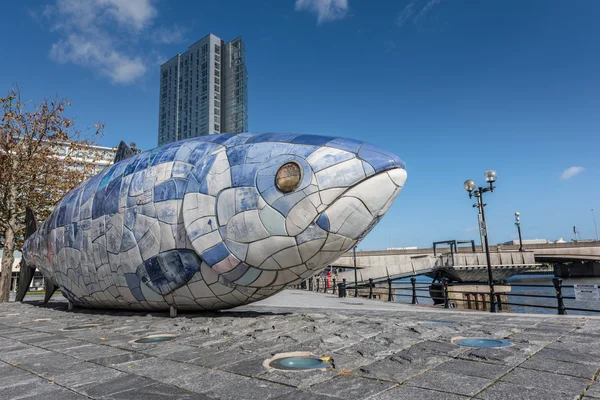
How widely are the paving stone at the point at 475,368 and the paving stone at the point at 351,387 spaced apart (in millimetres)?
735

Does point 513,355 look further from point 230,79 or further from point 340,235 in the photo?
point 230,79

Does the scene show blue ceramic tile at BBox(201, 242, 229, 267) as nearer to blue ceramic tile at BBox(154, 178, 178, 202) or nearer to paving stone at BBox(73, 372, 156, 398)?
blue ceramic tile at BBox(154, 178, 178, 202)

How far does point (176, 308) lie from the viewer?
7.38 m

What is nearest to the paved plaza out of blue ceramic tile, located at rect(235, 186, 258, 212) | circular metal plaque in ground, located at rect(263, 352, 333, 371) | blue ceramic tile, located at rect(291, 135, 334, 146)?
circular metal plaque in ground, located at rect(263, 352, 333, 371)

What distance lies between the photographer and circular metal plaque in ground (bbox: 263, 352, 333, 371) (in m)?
3.67

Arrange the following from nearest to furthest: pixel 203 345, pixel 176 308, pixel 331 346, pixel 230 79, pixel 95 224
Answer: pixel 331 346
pixel 203 345
pixel 176 308
pixel 95 224
pixel 230 79

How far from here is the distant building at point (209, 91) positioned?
282 feet

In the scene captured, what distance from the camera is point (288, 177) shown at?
5527 mm

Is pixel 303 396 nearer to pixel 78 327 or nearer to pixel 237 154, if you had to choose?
pixel 237 154

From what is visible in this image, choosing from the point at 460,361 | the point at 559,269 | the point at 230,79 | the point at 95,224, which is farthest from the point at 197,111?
the point at 460,361

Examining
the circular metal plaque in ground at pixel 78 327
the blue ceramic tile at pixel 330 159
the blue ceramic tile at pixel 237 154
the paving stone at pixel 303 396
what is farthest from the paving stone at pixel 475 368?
the circular metal plaque in ground at pixel 78 327

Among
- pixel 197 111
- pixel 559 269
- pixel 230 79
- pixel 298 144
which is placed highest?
pixel 230 79

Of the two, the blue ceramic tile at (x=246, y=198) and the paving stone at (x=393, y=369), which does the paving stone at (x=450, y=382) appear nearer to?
the paving stone at (x=393, y=369)

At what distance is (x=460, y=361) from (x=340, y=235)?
2353mm
